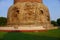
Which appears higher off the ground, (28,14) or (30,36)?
(28,14)

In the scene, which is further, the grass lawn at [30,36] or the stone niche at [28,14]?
the stone niche at [28,14]

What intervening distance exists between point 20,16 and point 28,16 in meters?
0.94

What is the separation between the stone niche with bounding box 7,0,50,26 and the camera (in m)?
18.4

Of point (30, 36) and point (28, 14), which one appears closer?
point (30, 36)

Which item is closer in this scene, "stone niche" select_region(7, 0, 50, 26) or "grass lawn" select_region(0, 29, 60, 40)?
"grass lawn" select_region(0, 29, 60, 40)

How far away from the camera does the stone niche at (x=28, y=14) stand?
18.4 m

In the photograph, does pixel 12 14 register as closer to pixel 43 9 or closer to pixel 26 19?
pixel 26 19

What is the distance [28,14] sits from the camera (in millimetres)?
18672

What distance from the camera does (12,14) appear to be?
19578 mm

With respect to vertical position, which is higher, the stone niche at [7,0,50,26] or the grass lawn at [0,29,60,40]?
the stone niche at [7,0,50,26]

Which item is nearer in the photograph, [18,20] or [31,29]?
[31,29]

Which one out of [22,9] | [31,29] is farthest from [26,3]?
[31,29]

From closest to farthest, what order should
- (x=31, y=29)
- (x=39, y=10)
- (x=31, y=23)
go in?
(x=31, y=29)
(x=31, y=23)
(x=39, y=10)

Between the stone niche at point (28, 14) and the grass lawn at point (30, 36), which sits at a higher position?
the stone niche at point (28, 14)
